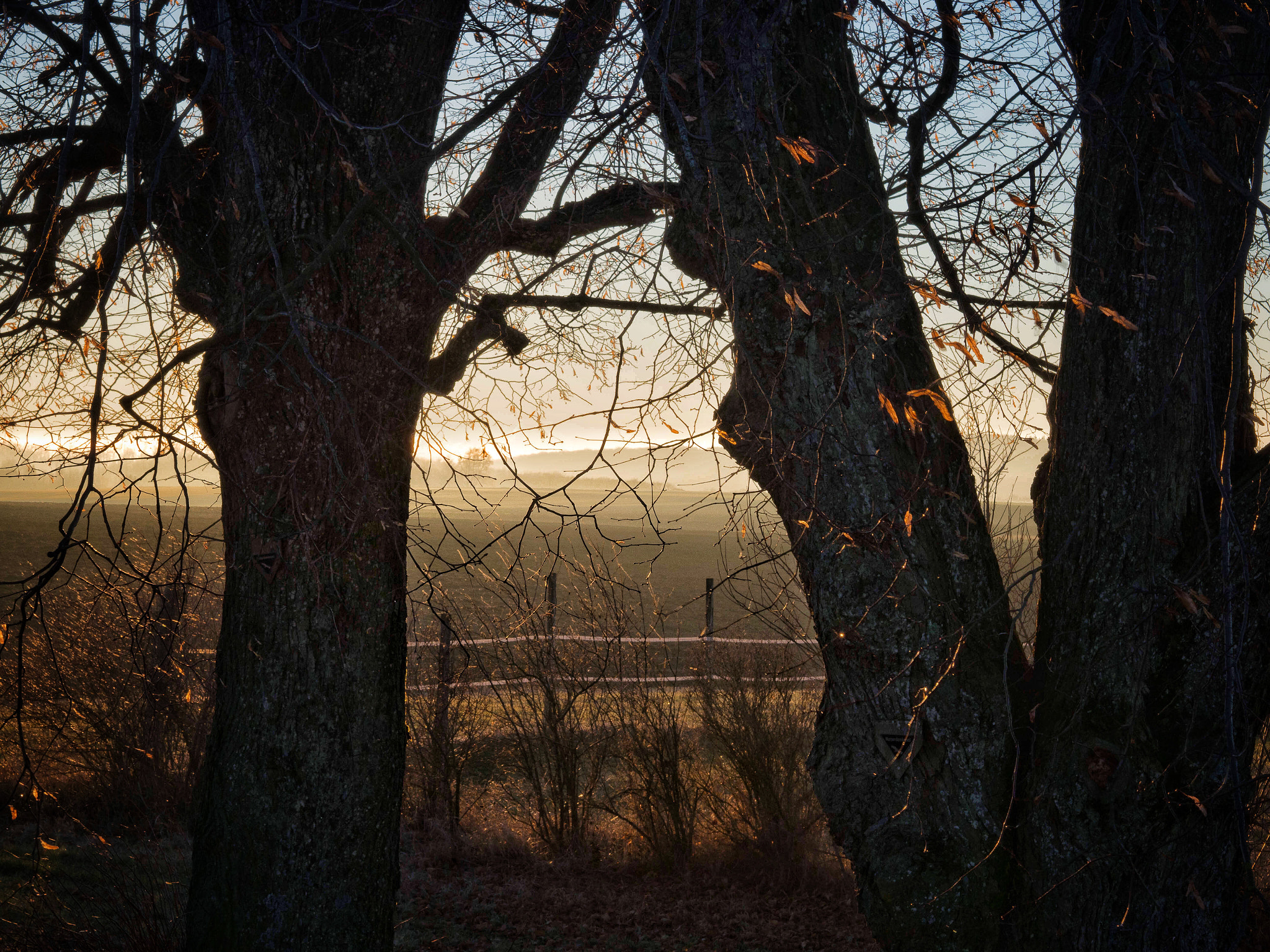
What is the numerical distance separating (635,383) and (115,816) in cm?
687

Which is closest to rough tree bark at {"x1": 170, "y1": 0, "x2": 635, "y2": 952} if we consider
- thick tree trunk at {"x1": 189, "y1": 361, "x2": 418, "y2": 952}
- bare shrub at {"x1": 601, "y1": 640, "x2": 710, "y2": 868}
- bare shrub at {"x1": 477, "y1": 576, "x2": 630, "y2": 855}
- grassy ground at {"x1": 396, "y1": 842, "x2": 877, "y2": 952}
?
thick tree trunk at {"x1": 189, "y1": 361, "x2": 418, "y2": 952}

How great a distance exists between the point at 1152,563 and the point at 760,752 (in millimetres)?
4324

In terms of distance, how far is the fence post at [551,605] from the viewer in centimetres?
629

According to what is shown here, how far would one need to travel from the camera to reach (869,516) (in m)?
2.85

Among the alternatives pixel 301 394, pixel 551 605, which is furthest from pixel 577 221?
pixel 551 605

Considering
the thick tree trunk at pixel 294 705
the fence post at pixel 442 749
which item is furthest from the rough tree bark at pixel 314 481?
the fence post at pixel 442 749

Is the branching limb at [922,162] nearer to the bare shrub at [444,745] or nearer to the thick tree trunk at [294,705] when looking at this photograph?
the thick tree trunk at [294,705]

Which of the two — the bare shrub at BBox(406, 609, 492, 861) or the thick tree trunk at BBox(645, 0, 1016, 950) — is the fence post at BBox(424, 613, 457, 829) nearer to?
the bare shrub at BBox(406, 609, 492, 861)

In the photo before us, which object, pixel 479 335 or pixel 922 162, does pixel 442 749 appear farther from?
pixel 922 162

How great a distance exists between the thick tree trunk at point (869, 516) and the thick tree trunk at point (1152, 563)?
0.23 meters

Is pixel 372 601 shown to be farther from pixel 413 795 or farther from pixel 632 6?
pixel 413 795

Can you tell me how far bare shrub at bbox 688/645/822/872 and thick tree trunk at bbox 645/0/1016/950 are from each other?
132 inches

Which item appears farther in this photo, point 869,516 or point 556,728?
point 556,728

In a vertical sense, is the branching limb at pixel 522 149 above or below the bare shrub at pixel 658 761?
above
